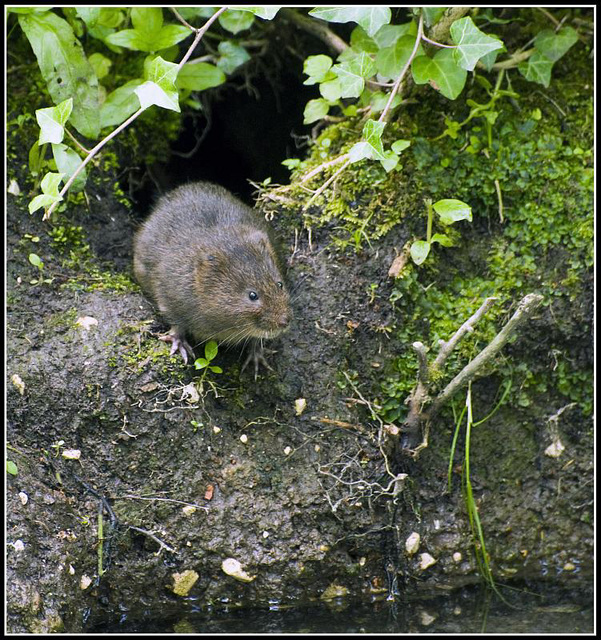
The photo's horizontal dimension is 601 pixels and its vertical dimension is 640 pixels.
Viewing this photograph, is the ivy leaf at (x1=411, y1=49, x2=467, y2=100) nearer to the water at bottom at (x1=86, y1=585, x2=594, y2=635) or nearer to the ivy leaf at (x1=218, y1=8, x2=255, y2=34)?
the ivy leaf at (x1=218, y1=8, x2=255, y2=34)

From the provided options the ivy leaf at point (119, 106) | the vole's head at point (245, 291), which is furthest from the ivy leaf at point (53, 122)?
the vole's head at point (245, 291)

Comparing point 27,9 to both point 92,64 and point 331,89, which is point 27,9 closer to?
point 92,64

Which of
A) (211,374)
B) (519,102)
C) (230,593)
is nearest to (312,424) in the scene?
(211,374)

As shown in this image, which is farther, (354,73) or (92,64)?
(92,64)

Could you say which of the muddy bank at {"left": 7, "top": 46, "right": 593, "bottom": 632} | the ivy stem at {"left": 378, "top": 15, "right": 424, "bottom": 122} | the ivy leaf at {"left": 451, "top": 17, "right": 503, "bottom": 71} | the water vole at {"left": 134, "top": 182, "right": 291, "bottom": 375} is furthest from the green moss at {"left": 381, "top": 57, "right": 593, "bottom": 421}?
the water vole at {"left": 134, "top": 182, "right": 291, "bottom": 375}

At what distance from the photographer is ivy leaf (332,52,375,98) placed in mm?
3865

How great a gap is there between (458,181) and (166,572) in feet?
7.96

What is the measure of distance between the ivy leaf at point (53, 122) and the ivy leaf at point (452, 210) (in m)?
1.78

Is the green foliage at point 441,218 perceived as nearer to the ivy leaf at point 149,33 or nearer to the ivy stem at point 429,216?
the ivy stem at point 429,216

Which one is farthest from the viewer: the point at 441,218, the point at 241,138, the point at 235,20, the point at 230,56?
the point at 241,138

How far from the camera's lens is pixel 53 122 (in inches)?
139

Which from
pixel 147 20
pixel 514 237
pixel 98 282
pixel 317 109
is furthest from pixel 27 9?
pixel 514 237

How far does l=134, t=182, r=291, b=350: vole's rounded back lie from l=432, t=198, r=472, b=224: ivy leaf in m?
0.84

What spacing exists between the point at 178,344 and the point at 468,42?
6.48 feet
